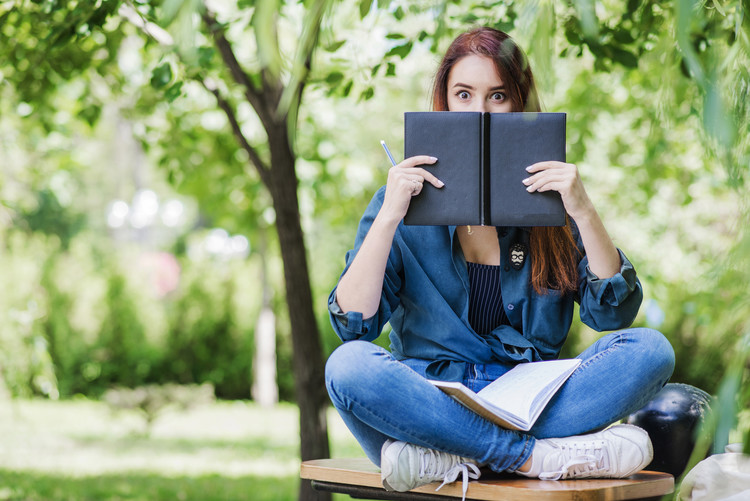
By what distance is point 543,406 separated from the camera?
1807 millimetres

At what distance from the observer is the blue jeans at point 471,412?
1.78m

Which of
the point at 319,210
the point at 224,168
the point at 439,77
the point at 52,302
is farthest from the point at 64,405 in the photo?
the point at 439,77

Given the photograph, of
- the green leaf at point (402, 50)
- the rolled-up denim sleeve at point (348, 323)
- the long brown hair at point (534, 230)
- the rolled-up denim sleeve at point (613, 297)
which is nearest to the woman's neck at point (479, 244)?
the long brown hair at point (534, 230)

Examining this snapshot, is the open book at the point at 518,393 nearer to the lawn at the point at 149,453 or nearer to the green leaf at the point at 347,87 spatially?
the green leaf at the point at 347,87

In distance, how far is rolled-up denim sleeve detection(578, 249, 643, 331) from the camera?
193cm

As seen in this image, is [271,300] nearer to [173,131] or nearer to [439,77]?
[173,131]

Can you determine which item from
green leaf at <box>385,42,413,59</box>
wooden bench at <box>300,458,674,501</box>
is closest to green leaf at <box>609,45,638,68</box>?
Result: green leaf at <box>385,42,413,59</box>

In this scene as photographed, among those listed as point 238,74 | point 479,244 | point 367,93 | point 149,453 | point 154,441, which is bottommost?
point 154,441

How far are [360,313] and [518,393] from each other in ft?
1.33

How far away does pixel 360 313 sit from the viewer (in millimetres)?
1927

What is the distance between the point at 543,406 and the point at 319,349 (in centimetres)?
179

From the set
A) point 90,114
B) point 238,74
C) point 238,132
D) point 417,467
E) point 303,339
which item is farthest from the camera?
point 90,114

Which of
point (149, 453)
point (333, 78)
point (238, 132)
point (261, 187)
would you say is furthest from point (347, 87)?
point (149, 453)

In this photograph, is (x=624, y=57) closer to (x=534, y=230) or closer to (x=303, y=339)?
(x=534, y=230)
